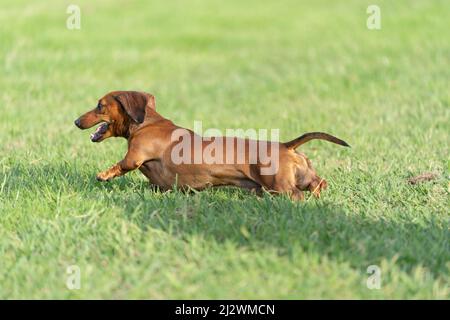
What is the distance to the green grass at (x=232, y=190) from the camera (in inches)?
157

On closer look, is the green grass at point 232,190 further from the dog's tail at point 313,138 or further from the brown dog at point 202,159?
the dog's tail at point 313,138

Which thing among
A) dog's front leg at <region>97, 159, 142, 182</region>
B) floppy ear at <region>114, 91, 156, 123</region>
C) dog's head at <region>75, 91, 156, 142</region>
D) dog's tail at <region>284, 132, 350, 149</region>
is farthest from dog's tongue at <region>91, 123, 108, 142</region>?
dog's tail at <region>284, 132, 350, 149</region>

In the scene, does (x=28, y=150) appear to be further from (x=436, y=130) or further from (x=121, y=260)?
(x=436, y=130)

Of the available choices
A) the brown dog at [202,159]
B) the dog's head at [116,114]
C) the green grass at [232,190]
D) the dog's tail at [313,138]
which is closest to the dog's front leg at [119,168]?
the brown dog at [202,159]

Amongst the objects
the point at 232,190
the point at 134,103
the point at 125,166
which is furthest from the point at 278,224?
the point at 134,103

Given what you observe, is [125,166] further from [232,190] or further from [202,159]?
[232,190]

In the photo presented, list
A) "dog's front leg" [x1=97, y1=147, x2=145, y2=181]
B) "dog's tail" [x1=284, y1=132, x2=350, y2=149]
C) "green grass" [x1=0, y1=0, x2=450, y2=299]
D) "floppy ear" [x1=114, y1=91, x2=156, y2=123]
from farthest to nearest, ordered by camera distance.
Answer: "floppy ear" [x1=114, y1=91, x2=156, y2=123], "dog's front leg" [x1=97, y1=147, x2=145, y2=181], "dog's tail" [x1=284, y1=132, x2=350, y2=149], "green grass" [x1=0, y1=0, x2=450, y2=299]

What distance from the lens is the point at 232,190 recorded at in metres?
5.35

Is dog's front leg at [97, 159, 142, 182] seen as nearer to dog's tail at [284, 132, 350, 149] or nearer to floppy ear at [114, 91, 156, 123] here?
floppy ear at [114, 91, 156, 123]

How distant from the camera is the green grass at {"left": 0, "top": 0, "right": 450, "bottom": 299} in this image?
3998 mm

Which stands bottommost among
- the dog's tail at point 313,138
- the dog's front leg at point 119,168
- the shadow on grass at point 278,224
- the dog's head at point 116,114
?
the shadow on grass at point 278,224

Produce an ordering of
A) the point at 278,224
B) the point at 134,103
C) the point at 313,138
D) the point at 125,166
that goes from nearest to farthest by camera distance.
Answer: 1. the point at 278,224
2. the point at 313,138
3. the point at 125,166
4. the point at 134,103

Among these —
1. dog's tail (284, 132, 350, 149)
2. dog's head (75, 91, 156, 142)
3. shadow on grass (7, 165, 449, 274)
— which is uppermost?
dog's head (75, 91, 156, 142)

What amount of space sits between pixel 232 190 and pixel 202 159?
0.40 metres
